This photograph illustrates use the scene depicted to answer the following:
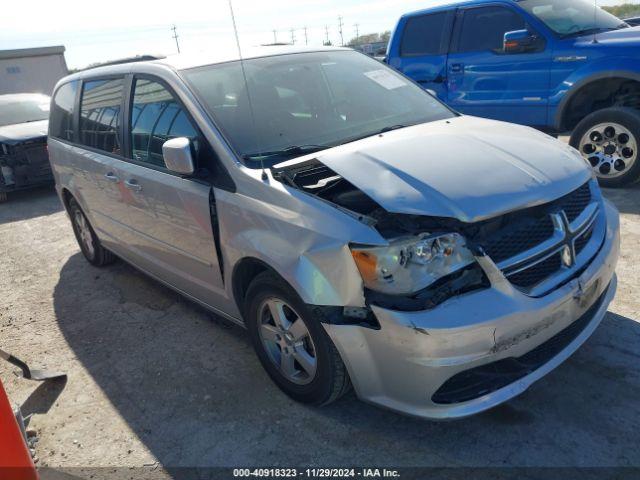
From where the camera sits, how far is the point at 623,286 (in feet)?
12.3

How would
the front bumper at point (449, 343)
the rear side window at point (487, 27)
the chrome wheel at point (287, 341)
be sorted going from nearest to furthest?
1. the front bumper at point (449, 343)
2. the chrome wheel at point (287, 341)
3. the rear side window at point (487, 27)

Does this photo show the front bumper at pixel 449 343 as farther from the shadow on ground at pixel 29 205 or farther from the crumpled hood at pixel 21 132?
the crumpled hood at pixel 21 132

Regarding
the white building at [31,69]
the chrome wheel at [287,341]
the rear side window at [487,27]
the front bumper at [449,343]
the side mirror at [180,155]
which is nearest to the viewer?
the front bumper at [449,343]

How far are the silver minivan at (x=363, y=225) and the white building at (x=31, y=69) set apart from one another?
764 inches

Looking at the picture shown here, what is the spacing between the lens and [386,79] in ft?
12.7

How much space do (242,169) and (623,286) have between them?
274 cm

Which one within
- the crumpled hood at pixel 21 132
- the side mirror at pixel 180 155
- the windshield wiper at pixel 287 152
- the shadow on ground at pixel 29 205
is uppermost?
the side mirror at pixel 180 155

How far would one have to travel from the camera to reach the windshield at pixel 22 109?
32.2ft

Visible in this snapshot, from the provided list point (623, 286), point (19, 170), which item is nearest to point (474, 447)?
point (623, 286)

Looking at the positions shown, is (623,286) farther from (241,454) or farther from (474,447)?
(241,454)

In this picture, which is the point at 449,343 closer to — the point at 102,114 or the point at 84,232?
the point at 102,114

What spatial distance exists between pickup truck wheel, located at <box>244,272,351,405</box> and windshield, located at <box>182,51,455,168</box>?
71cm

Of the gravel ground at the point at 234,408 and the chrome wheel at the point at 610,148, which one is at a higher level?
the chrome wheel at the point at 610,148

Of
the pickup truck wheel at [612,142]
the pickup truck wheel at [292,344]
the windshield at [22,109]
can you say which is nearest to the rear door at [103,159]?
the pickup truck wheel at [292,344]
